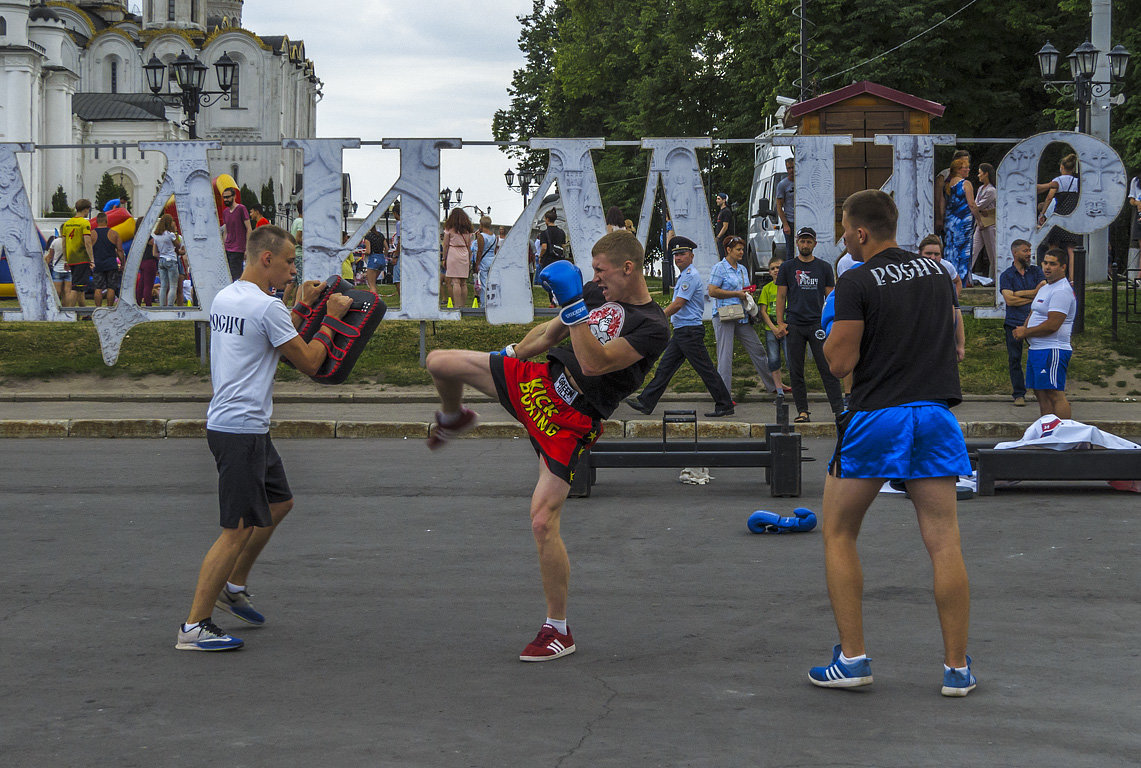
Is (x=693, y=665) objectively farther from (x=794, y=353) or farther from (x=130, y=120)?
(x=130, y=120)

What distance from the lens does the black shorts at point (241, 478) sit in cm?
582

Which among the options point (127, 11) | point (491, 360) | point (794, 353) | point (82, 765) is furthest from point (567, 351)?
point (127, 11)

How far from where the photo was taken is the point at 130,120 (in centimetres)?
8944

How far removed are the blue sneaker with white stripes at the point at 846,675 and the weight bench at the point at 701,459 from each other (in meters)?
4.60

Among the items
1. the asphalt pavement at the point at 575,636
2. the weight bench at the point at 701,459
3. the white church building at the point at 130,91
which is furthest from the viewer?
the white church building at the point at 130,91

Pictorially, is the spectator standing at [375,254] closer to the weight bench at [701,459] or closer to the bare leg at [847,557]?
the weight bench at [701,459]

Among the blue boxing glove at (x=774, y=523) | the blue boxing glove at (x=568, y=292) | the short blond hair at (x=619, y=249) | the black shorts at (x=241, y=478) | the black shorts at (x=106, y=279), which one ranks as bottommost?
the blue boxing glove at (x=774, y=523)

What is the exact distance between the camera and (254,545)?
623 cm

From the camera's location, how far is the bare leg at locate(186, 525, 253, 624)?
5.74 meters

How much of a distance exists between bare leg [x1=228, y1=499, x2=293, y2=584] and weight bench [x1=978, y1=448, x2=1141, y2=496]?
5.87m

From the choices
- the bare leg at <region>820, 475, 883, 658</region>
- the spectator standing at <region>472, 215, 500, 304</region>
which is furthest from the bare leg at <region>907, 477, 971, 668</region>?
the spectator standing at <region>472, 215, 500, 304</region>

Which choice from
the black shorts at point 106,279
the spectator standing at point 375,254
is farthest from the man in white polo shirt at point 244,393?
the spectator standing at point 375,254

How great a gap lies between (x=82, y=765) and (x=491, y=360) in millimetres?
2427

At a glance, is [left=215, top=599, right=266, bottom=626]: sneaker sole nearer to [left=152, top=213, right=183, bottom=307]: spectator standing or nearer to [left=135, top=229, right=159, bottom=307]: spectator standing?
[left=135, top=229, right=159, bottom=307]: spectator standing
